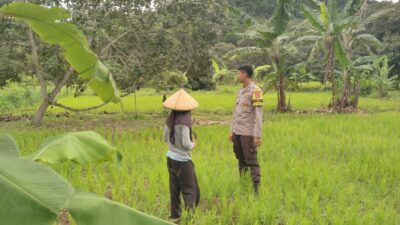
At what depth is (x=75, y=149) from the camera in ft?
6.79

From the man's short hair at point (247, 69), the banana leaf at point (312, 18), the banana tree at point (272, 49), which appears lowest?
the man's short hair at point (247, 69)

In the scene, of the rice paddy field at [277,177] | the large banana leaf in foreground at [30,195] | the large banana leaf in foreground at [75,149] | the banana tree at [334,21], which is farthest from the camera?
the banana tree at [334,21]

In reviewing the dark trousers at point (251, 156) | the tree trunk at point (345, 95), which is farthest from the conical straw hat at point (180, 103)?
the tree trunk at point (345, 95)

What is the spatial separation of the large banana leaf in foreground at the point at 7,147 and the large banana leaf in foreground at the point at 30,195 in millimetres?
105

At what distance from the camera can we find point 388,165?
219 inches

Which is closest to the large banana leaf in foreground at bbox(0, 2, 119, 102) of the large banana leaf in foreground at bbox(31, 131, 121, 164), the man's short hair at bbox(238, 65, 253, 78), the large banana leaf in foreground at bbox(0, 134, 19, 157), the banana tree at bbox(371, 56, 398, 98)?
the large banana leaf in foreground at bbox(31, 131, 121, 164)

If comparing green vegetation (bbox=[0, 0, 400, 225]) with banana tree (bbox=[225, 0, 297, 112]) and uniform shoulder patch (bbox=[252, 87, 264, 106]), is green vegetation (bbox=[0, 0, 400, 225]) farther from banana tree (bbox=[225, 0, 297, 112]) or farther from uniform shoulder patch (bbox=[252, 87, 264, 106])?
uniform shoulder patch (bbox=[252, 87, 264, 106])

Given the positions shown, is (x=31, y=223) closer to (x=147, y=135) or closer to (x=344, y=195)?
(x=344, y=195)

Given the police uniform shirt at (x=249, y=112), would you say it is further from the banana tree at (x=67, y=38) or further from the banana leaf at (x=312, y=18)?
the banana leaf at (x=312, y=18)

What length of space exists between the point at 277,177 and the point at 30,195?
4.30 meters

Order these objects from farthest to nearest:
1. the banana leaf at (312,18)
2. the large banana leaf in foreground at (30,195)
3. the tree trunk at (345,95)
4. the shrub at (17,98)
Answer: the shrub at (17,98), the tree trunk at (345,95), the banana leaf at (312,18), the large banana leaf in foreground at (30,195)

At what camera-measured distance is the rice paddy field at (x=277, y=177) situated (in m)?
3.95

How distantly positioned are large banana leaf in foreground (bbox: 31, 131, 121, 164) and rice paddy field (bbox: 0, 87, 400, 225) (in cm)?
19

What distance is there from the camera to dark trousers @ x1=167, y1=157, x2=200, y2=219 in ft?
12.2
